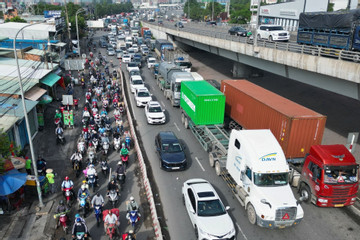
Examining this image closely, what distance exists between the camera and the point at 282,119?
16.3 meters

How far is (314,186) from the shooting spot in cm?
1385

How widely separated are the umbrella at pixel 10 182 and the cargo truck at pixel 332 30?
20.4 m

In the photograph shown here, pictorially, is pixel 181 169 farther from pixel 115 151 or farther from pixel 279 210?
pixel 279 210

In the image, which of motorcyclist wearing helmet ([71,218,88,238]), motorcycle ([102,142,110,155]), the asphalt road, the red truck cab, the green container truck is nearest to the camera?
motorcyclist wearing helmet ([71,218,88,238])

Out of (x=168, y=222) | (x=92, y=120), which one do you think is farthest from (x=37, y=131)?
(x=168, y=222)

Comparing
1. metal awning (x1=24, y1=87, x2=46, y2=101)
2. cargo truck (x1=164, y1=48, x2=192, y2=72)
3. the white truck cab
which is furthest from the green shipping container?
cargo truck (x1=164, y1=48, x2=192, y2=72)

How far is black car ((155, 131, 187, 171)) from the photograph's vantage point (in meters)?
17.2

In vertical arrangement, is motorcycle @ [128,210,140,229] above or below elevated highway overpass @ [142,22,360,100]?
below

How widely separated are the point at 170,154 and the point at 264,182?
6.40 meters

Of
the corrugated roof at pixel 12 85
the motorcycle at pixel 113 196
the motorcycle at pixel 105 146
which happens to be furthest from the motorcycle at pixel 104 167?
the corrugated roof at pixel 12 85

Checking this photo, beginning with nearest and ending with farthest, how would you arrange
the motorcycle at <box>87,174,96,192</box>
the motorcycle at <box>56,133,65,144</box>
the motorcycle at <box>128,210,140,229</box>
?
the motorcycle at <box>128,210,140,229</box> → the motorcycle at <box>87,174,96,192</box> → the motorcycle at <box>56,133,65,144</box>

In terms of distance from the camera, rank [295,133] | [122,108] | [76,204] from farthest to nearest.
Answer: [122,108]
[295,133]
[76,204]

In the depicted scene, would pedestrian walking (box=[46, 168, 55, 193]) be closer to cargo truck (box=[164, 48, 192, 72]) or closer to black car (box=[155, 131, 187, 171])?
black car (box=[155, 131, 187, 171])

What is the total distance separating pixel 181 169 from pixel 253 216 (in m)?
5.76
